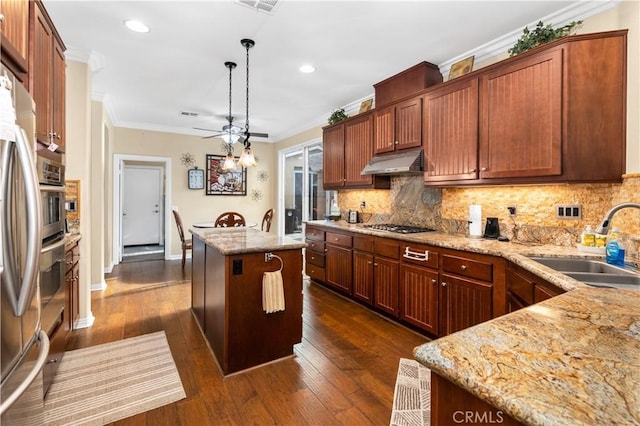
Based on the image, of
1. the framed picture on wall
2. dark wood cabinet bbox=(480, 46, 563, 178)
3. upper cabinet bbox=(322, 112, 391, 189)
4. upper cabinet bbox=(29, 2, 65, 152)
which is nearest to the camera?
upper cabinet bbox=(29, 2, 65, 152)

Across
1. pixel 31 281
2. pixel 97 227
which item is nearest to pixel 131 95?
pixel 97 227

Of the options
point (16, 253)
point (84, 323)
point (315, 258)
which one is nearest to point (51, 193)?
point (16, 253)

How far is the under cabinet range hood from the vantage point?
3.26 meters

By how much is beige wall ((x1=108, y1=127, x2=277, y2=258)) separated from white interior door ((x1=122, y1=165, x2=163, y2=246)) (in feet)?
6.55

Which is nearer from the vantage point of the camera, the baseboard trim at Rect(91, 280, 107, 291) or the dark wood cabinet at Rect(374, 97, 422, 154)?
the dark wood cabinet at Rect(374, 97, 422, 154)

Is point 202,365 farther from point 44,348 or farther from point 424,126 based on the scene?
point 424,126

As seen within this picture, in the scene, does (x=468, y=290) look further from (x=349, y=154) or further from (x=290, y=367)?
(x=349, y=154)

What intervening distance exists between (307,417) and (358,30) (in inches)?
116

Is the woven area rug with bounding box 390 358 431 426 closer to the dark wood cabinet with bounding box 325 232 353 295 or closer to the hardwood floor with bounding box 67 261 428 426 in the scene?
the hardwood floor with bounding box 67 261 428 426

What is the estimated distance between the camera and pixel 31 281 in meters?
1.13

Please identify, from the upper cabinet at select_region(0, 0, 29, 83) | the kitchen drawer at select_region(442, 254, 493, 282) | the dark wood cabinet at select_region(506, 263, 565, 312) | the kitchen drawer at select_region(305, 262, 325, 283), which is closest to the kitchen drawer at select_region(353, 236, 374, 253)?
the kitchen drawer at select_region(305, 262, 325, 283)

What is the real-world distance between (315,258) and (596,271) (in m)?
3.12

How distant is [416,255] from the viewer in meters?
2.95

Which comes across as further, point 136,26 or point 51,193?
point 136,26
